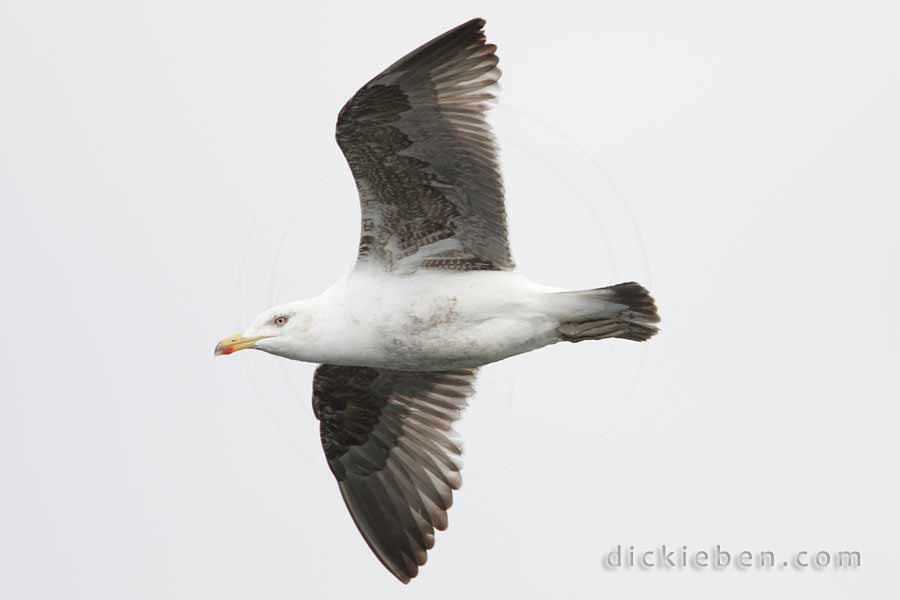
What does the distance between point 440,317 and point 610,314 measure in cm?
136

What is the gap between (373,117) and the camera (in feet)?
37.4

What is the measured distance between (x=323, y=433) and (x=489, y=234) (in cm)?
291

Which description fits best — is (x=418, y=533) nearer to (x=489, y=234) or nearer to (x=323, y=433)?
(x=323, y=433)

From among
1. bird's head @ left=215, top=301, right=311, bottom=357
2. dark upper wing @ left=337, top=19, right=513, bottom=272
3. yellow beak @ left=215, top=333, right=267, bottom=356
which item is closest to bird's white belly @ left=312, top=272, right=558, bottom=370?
dark upper wing @ left=337, top=19, right=513, bottom=272

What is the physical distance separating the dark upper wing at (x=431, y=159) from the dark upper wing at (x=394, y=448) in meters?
2.03

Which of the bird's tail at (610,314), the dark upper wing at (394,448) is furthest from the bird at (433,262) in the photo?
the dark upper wing at (394,448)

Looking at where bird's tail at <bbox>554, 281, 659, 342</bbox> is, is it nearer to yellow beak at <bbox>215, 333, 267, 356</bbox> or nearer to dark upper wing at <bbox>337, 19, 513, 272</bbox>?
dark upper wing at <bbox>337, 19, 513, 272</bbox>

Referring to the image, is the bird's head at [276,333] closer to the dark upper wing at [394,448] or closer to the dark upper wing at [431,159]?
the dark upper wing at [431,159]

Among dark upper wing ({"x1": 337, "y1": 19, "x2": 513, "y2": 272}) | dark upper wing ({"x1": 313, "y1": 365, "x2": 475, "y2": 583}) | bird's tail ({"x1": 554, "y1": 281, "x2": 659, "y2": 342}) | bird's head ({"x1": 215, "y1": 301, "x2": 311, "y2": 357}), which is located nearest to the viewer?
dark upper wing ({"x1": 337, "y1": 19, "x2": 513, "y2": 272})

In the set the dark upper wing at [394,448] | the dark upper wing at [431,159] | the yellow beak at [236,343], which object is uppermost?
the dark upper wing at [431,159]

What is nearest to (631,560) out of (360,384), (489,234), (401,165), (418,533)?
(418,533)

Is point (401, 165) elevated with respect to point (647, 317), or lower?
elevated

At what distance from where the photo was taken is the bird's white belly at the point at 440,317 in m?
12.1

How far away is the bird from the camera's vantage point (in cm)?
1146
